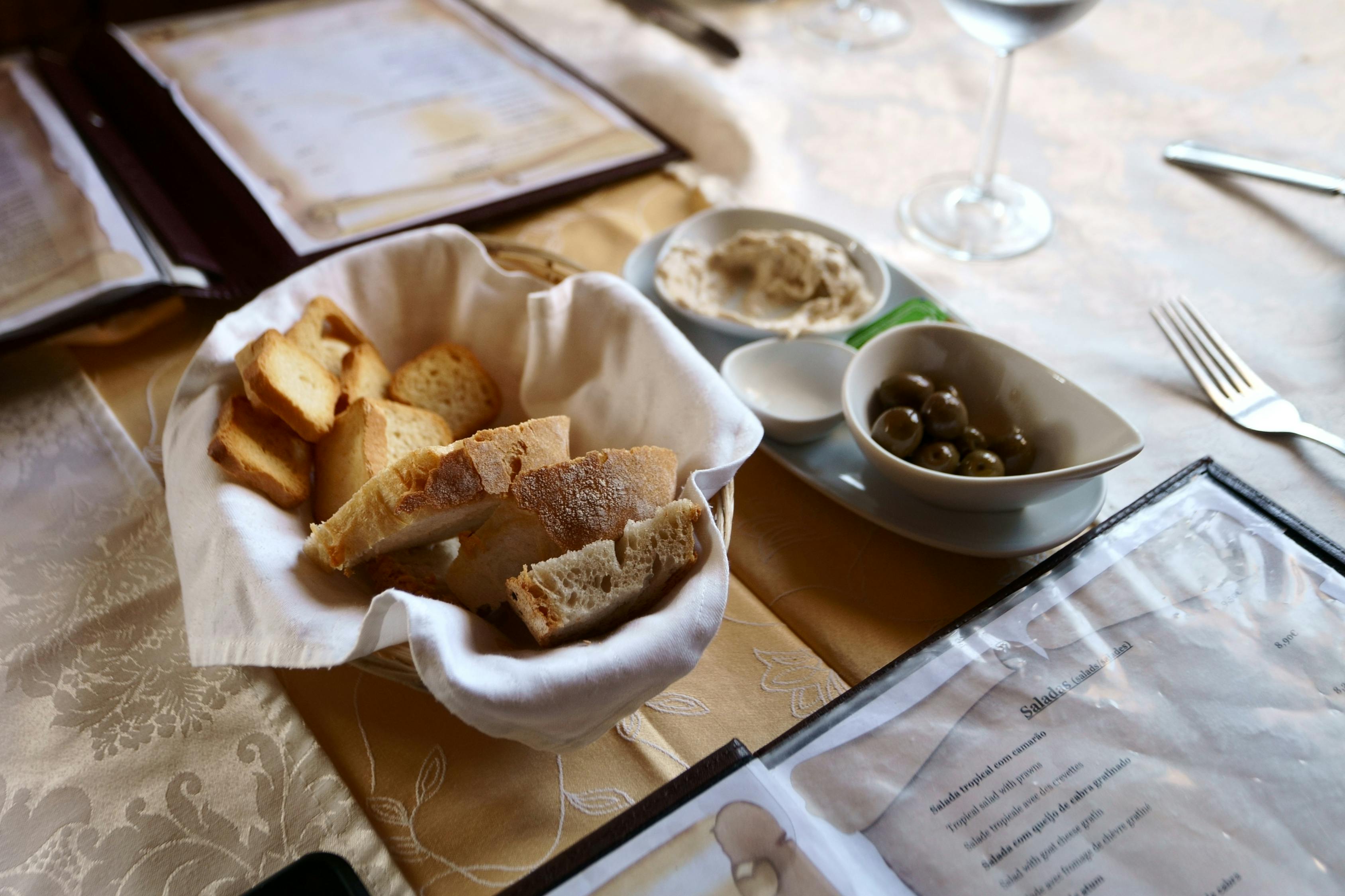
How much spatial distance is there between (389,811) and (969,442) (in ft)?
1.59

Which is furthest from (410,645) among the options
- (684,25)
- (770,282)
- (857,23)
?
(857,23)

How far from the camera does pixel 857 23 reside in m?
1.39

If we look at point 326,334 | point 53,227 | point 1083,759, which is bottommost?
point 53,227

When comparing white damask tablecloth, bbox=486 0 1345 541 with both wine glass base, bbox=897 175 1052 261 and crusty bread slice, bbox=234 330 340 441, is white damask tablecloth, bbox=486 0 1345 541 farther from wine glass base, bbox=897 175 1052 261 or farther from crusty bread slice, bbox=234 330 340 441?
crusty bread slice, bbox=234 330 340 441

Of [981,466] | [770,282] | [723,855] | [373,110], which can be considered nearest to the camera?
[723,855]

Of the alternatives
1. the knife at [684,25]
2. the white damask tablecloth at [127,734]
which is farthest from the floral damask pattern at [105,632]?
the knife at [684,25]

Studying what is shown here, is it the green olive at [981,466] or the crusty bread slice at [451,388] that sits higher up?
the green olive at [981,466]

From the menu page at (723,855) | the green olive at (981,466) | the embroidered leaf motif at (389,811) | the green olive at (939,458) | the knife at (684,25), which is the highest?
the green olive at (981,466)

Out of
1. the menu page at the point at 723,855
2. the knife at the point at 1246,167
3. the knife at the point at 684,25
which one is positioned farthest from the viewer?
the knife at the point at 684,25

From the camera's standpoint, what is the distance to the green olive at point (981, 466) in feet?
2.15

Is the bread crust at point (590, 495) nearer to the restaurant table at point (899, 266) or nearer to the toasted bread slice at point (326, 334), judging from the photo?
the restaurant table at point (899, 266)

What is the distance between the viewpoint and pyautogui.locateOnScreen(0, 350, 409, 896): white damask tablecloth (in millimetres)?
513

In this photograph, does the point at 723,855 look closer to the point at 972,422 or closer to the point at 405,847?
the point at 405,847

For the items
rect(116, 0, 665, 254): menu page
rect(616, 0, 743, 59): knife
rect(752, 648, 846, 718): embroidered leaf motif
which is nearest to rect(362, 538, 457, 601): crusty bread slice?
rect(752, 648, 846, 718): embroidered leaf motif
